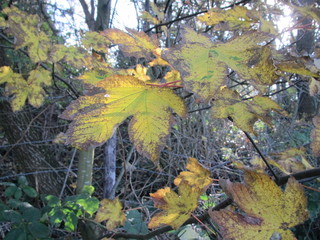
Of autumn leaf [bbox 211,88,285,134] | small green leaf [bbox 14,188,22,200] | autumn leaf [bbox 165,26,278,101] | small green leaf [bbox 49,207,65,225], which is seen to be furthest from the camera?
small green leaf [bbox 14,188,22,200]

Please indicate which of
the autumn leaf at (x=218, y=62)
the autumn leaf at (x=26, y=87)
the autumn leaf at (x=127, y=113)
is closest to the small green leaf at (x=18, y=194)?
the autumn leaf at (x=26, y=87)

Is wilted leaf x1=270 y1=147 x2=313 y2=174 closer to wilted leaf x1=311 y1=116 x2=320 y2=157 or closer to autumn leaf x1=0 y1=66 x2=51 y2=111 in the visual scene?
wilted leaf x1=311 y1=116 x2=320 y2=157

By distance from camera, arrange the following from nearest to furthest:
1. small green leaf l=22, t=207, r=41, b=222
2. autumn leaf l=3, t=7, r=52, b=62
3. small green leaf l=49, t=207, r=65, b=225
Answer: autumn leaf l=3, t=7, r=52, b=62
small green leaf l=49, t=207, r=65, b=225
small green leaf l=22, t=207, r=41, b=222

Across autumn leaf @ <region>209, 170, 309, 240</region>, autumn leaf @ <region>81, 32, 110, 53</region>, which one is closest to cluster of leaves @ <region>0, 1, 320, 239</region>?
autumn leaf @ <region>209, 170, 309, 240</region>

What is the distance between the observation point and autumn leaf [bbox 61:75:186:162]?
39 cm

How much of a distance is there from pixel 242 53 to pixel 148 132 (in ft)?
0.63

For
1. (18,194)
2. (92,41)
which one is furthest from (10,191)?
(92,41)

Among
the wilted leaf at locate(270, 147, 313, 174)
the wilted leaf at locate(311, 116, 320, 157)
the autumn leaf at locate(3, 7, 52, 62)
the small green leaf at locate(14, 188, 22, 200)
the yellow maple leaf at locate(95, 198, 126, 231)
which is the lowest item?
the small green leaf at locate(14, 188, 22, 200)

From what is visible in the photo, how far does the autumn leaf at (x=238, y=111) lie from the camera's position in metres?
0.46

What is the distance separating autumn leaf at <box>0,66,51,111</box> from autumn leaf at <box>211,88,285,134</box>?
88 centimetres

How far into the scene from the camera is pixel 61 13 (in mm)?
3793

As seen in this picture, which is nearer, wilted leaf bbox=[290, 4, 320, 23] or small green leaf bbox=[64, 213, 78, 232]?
wilted leaf bbox=[290, 4, 320, 23]

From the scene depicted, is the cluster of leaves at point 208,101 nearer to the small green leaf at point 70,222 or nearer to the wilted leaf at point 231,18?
the wilted leaf at point 231,18

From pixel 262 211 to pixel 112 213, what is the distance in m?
0.86
